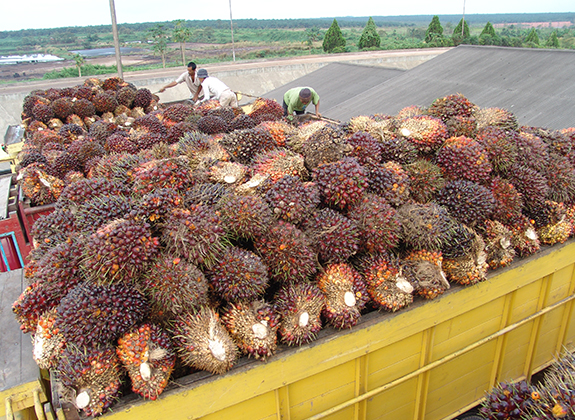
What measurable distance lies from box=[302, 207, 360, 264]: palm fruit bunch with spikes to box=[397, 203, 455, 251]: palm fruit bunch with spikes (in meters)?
0.40

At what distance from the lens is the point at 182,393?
2.15 meters

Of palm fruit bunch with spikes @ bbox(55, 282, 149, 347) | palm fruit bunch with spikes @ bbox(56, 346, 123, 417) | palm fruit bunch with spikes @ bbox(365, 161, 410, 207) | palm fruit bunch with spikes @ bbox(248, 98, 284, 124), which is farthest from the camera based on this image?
palm fruit bunch with spikes @ bbox(248, 98, 284, 124)

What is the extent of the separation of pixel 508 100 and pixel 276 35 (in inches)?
4078

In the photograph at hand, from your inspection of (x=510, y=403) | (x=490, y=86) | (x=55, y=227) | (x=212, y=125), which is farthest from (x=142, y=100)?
(x=490, y=86)

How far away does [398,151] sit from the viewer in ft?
11.1

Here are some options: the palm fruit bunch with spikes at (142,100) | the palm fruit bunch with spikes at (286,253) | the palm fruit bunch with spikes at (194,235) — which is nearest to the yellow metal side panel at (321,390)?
the palm fruit bunch with spikes at (286,253)

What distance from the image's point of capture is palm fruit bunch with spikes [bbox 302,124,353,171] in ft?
9.91

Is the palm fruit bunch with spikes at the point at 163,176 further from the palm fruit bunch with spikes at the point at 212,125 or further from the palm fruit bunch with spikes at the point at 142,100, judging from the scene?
the palm fruit bunch with spikes at the point at 142,100

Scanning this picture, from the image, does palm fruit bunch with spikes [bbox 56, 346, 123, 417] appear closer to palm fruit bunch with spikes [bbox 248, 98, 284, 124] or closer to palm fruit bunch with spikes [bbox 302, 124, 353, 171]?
palm fruit bunch with spikes [bbox 302, 124, 353, 171]

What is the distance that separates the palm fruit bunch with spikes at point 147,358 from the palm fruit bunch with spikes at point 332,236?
1.10 meters

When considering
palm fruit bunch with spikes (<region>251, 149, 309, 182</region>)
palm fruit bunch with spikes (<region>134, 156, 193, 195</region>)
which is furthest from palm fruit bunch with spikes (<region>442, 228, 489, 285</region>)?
palm fruit bunch with spikes (<region>134, 156, 193, 195</region>)

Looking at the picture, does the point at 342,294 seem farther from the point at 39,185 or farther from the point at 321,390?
the point at 39,185

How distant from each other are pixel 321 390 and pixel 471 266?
1.38 metres

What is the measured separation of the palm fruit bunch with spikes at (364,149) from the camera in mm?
3166
